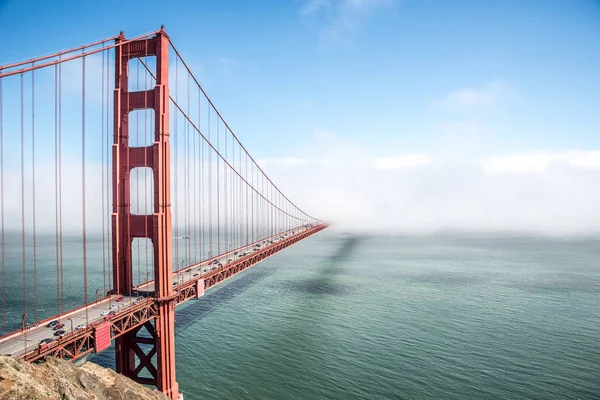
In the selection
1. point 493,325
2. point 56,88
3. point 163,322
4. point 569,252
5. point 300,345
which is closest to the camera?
point 56,88

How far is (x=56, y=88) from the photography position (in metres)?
23.4

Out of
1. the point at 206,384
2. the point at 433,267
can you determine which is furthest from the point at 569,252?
the point at 206,384

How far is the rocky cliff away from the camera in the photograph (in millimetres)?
11747

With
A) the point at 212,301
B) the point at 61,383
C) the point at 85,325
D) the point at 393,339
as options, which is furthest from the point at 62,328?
the point at 212,301

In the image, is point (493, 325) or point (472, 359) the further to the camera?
point (493, 325)

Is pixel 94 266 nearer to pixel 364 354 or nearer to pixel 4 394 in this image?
pixel 364 354

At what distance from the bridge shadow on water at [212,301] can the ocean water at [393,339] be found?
200mm

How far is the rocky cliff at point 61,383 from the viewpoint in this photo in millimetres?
11747

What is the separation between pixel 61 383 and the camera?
14047 millimetres

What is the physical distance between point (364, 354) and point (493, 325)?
18760 mm

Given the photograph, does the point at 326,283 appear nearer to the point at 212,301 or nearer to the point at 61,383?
the point at 212,301

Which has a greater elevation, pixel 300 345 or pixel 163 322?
pixel 163 322

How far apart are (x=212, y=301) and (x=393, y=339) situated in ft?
93.2

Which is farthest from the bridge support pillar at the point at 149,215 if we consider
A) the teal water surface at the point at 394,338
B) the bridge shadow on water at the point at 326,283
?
the bridge shadow on water at the point at 326,283
